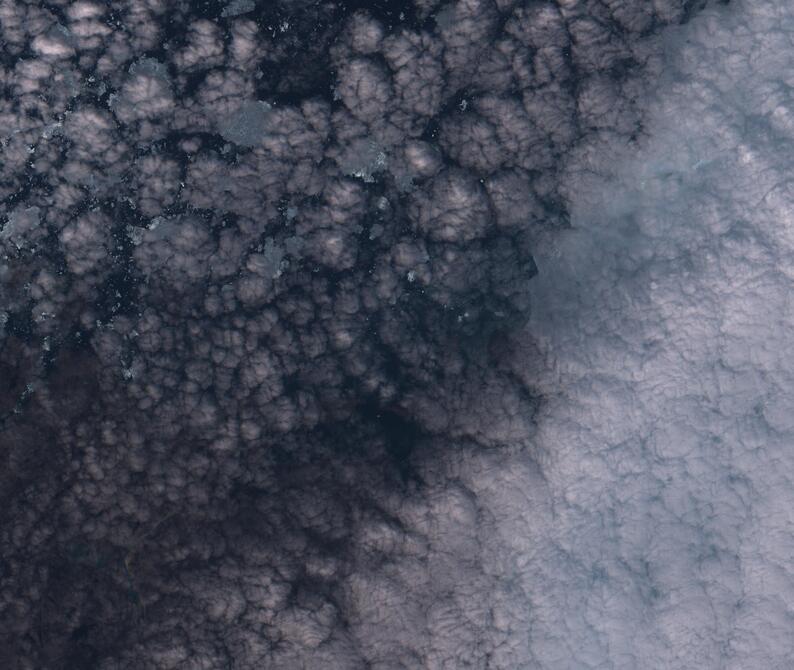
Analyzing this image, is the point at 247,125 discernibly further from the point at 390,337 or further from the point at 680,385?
the point at 680,385

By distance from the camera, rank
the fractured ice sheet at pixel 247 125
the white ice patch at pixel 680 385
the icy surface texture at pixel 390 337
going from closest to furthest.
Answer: the icy surface texture at pixel 390 337
the fractured ice sheet at pixel 247 125
the white ice patch at pixel 680 385

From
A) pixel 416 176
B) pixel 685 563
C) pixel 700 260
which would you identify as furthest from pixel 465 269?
pixel 685 563

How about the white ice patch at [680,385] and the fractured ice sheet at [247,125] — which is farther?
the white ice patch at [680,385]

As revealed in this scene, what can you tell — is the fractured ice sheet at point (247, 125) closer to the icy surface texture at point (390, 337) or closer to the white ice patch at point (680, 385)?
the icy surface texture at point (390, 337)

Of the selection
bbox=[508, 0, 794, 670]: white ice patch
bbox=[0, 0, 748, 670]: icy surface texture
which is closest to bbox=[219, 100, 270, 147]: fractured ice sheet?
bbox=[0, 0, 748, 670]: icy surface texture

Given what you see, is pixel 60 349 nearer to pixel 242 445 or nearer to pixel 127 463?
pixel 127 463

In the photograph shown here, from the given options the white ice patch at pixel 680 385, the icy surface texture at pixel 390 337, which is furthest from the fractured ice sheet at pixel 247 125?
the white ice patch at pixel 680 385

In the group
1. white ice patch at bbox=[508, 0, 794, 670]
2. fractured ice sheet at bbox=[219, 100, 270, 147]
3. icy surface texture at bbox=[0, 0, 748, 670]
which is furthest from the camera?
white ice patch at bbox=[508, 0, 794, 670]

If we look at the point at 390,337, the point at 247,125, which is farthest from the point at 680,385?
the point at 247,125

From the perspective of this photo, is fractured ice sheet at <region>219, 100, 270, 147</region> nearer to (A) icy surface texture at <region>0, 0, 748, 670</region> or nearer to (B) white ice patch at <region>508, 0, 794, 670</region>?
(A) icy surface texture at <region>0, 0, 748, 670</region>

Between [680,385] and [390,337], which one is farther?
[680,385]

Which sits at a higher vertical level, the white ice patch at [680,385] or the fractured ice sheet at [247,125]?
the fractured ice sheet at [247,125]

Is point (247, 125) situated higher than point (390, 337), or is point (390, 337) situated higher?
point (247, 125)

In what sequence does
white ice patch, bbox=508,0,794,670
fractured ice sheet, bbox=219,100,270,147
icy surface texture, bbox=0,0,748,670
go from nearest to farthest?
icy surface texture, bbox=0,0,748,670 < fractured ice sheet, bbox=219,100,270,147 < white ice patch, bbox=508,0,794,670
